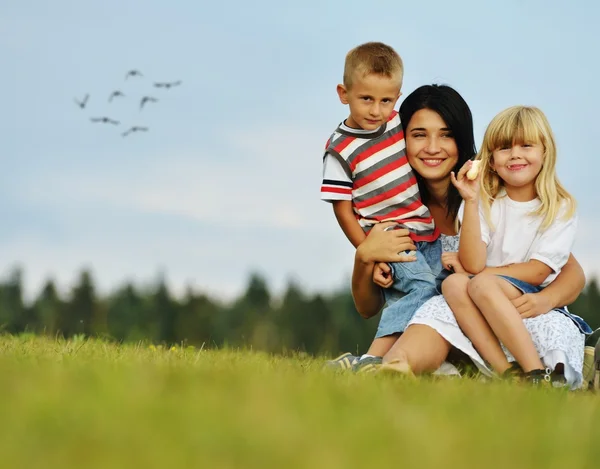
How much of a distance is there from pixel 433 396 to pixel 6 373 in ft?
6.01

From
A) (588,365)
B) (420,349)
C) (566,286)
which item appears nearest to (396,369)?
(420,349)

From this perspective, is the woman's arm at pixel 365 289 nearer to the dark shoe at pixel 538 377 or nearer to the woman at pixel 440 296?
the woman at pixel 440 296

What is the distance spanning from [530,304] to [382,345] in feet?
3.42

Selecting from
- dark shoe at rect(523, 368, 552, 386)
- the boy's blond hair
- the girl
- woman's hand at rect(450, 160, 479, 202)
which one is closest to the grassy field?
dark shoe at rect(523, 368, 552, 386)

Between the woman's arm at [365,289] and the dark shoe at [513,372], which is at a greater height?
the woman's arm at [365,289]

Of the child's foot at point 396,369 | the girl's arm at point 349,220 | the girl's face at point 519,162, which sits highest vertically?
the girl's face at point 519,162

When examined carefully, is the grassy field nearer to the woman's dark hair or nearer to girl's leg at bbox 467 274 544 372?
girl's leg at bbox 467 274 544 372

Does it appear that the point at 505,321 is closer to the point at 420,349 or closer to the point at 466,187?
the point at 420,349

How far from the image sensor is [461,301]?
16.8ft

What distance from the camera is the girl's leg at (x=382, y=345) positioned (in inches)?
217

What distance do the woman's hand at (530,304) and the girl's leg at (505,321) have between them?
0.13 metres

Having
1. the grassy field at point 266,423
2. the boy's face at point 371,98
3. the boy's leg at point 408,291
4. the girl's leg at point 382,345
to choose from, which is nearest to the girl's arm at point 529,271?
the boy's leg at point 408,291

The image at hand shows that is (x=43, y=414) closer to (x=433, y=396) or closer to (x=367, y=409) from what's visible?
(x=367, y=409)

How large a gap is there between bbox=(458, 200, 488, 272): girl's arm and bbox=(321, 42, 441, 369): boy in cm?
44
